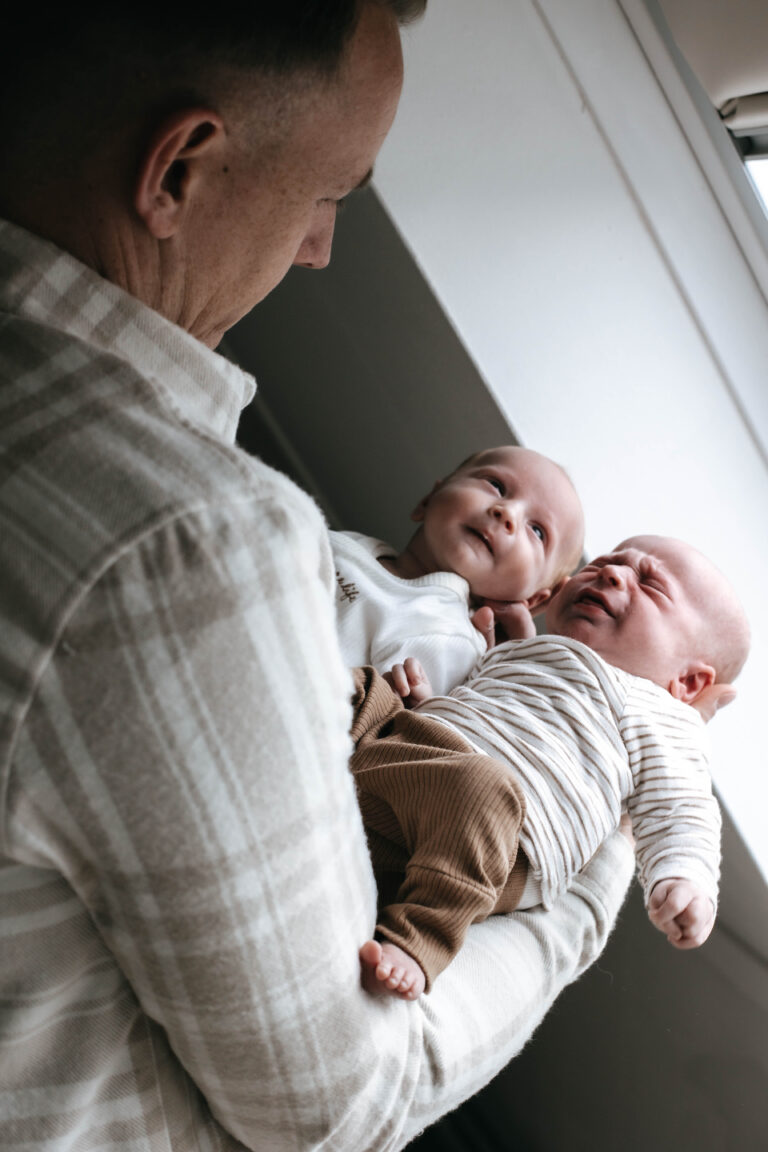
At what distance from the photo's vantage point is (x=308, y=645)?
54 centimetres

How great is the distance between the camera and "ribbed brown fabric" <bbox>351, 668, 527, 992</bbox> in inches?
31.6

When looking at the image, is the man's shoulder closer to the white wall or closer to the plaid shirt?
the plaid shirt

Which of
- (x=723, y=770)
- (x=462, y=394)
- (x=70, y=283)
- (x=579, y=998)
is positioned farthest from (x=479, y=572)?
(x=70, y=283)

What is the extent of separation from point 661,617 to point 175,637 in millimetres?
947

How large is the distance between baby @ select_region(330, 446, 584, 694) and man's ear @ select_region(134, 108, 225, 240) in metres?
0.80

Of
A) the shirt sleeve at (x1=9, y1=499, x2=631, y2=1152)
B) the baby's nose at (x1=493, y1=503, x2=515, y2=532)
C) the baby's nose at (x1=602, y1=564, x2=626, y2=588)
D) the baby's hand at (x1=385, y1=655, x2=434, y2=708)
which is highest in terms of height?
the shirt sleeve at (x1=9, y1=499, x2=631, y2=1152)

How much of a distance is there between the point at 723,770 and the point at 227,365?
1073mm

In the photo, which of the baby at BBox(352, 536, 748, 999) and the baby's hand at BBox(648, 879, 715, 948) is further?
the baby's hand at BBox(648, 879, 715, 948)

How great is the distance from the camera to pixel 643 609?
131 cm

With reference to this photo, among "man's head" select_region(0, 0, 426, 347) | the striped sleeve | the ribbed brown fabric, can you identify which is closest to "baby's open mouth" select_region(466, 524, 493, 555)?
the striped sleeve

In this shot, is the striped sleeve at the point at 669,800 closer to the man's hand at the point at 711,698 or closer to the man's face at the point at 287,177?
the man's hand at the point at 711,698

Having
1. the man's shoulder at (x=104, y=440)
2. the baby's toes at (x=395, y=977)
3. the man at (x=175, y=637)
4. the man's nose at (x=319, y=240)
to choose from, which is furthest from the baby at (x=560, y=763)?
the man's nose at (x=319, y=240)

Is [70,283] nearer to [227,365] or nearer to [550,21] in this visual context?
[227,365]

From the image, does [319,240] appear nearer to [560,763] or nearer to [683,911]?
[560,763]
